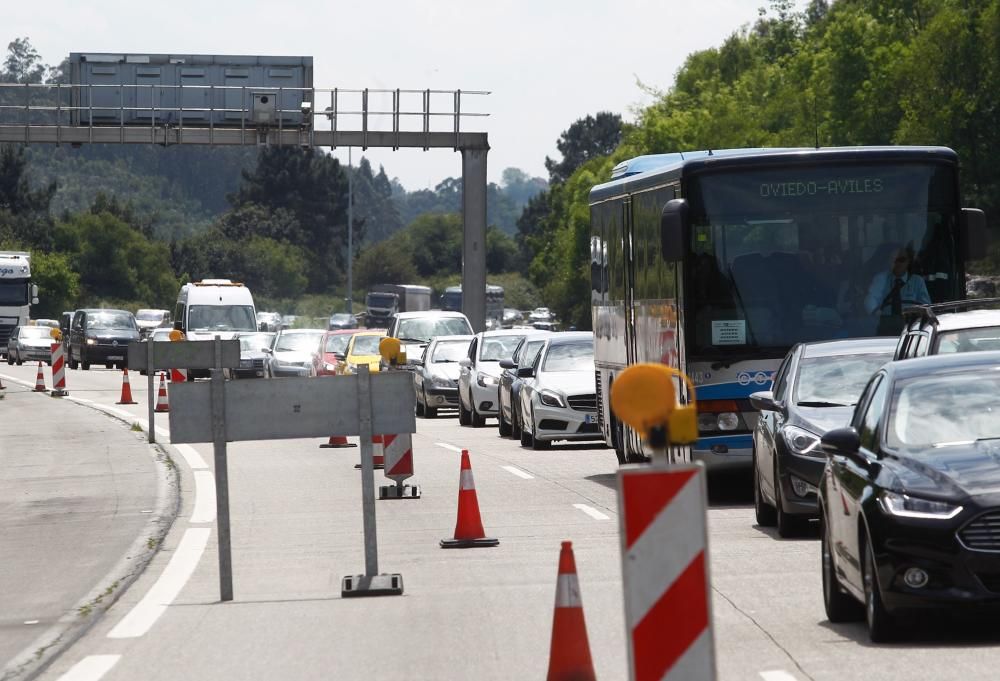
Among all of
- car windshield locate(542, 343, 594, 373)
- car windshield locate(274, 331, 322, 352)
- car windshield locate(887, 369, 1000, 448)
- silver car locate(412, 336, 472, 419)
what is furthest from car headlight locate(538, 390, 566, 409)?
car windshield locate(274, 331, 322, 352)

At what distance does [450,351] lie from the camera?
122 ft

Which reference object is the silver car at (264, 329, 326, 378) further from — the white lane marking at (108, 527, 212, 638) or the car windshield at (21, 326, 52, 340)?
the car windshield at (21, 326, 52, 340)

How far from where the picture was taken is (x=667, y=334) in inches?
717

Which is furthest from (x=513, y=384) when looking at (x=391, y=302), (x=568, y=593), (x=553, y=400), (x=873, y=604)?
(x=391, y=302)

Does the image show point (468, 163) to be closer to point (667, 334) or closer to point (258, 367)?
point (258, 367)

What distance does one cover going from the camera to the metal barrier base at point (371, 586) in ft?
37.1

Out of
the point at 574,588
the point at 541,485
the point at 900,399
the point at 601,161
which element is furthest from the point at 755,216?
the point at 601,161

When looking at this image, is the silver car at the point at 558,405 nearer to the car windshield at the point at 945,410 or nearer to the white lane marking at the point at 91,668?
the car windshield at the point at 945,410

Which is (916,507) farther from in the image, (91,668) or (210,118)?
(210,118)

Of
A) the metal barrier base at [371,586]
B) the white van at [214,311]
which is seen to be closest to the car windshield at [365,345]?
the white van at [214,311]

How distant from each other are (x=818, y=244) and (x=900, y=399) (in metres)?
8.12

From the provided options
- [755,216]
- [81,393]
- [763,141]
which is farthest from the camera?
[763,141]

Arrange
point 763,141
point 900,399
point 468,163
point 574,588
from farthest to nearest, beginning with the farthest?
point 763,141
point 468,163
point 900,399
point 574,588

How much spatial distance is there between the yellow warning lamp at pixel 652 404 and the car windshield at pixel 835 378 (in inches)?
366
